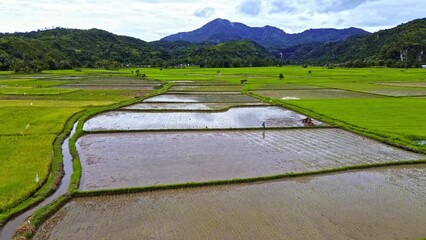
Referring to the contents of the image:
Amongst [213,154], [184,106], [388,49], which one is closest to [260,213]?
[213,154]

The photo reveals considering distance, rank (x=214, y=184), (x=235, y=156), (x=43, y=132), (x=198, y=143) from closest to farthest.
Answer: (x=214, y=184) < (x=235, y=156) < (x=198, y=143) < (x=43, y=132)

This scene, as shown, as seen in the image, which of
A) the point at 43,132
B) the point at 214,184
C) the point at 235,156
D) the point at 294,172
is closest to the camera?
the point at 214,184

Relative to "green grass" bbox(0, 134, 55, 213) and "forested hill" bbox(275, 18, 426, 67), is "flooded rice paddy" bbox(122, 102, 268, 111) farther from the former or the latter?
"forested hill" bbox(275, 18, 426, 67)

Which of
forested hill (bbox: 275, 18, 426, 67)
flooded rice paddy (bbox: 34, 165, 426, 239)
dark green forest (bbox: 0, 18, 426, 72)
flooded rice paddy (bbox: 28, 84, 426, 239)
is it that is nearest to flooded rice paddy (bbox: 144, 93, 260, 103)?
A: flooded rice paddy (bbox: 28, 84, 426, 239)

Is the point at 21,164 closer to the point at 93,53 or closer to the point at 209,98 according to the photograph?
the point at 209,98

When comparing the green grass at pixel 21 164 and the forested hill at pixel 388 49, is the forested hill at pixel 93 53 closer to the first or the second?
the forested hill at pixel 388 49

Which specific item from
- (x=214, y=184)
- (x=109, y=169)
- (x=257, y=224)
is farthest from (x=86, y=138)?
(x=257, y=224)

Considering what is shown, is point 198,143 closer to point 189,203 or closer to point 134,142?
point 134,142
